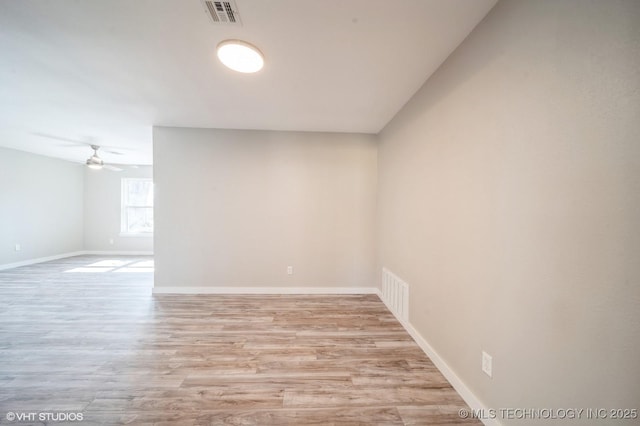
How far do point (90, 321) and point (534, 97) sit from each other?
4.34m

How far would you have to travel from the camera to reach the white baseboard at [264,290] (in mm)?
3283

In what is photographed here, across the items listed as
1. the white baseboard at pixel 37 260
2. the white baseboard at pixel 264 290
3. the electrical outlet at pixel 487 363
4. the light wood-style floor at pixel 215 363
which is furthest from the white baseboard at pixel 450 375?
the white baseboard at pixel 37 260

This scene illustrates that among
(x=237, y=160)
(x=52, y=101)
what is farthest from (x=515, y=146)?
(x=52, y=101)

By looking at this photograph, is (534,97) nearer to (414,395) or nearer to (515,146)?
(515,146)

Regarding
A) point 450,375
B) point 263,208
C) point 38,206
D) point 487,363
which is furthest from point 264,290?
point 38,206

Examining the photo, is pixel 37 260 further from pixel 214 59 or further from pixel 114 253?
pixel 214 59

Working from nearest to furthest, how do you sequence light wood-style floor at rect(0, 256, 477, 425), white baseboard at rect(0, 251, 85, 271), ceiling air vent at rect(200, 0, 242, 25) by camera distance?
1. ceiling air vent at rect(200, 0, 242, 25)
2. light wood-style floor at rect(0, 256, 477, 425)
3. white baseboard at rect(0, 251, 85, 271)

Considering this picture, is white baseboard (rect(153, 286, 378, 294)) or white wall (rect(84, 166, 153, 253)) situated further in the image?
white wall (rect(84, 166, 153, 253))

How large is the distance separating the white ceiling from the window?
3042 millimetres

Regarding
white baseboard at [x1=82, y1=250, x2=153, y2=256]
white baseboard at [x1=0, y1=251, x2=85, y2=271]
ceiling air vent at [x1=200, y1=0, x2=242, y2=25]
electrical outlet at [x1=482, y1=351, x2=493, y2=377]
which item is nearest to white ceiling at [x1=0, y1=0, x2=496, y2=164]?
ceiling air vent at [x1=200, y1=0, x2=242, y2=25]

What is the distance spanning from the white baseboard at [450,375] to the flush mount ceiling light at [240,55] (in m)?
2.78

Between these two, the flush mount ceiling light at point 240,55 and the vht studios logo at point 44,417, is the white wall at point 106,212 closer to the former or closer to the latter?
the vht studios logo at point 44,417

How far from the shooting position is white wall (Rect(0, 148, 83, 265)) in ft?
14.7

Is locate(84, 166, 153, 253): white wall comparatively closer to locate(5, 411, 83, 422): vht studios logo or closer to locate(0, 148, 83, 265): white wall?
locate(0, 148, 83, 265): white wall
